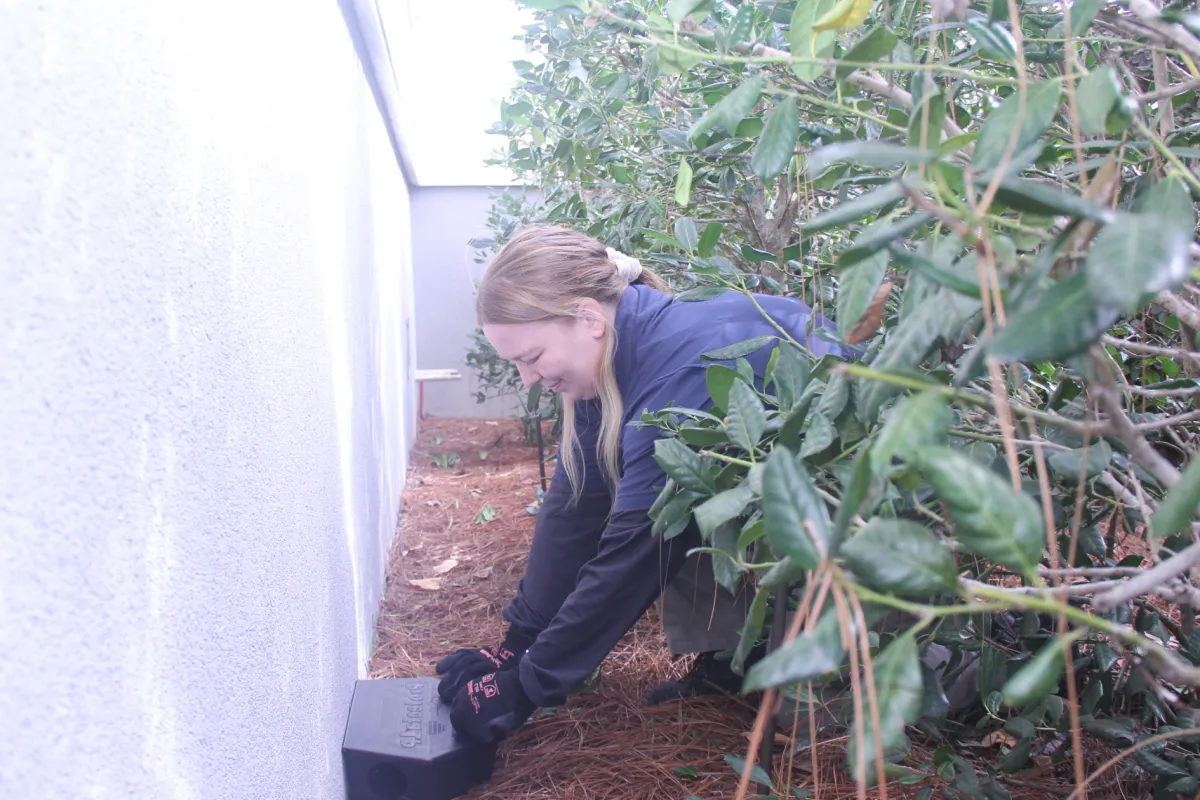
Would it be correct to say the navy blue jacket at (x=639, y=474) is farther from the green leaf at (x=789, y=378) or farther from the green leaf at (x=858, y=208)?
the green leaf at (x=858, y=208)

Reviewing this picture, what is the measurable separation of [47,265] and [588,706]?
1.93 meters

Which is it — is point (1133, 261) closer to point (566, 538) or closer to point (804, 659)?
point (804, 659)

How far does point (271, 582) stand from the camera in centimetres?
122

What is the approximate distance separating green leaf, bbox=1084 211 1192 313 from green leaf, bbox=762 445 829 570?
0.22 m

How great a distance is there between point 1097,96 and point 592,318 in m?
1.47

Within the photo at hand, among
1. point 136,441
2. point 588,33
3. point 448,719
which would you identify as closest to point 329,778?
point 448,719

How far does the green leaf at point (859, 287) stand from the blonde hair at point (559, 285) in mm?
1298

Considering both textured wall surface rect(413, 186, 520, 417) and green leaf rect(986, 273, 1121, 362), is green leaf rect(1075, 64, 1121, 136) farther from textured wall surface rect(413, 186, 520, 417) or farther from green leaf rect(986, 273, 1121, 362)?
textured wall surface rect(413, 186, 520, 417)

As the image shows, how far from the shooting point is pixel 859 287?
2.37 ft

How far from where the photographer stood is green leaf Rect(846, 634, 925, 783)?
1.60ft

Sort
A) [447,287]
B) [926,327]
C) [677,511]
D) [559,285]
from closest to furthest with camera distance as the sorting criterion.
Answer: [926,327]
[677,511]
[559,285]
[447,287]

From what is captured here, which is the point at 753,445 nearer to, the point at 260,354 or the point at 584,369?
Result: the point at 260,354

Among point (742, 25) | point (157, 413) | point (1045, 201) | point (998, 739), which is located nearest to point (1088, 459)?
point (1045, 201)

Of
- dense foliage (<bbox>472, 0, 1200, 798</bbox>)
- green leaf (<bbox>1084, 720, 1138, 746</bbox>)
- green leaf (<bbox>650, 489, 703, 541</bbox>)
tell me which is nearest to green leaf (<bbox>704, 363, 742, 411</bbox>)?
dense foliage (<bbox>472, 0, 1200, 798</bbox>)
